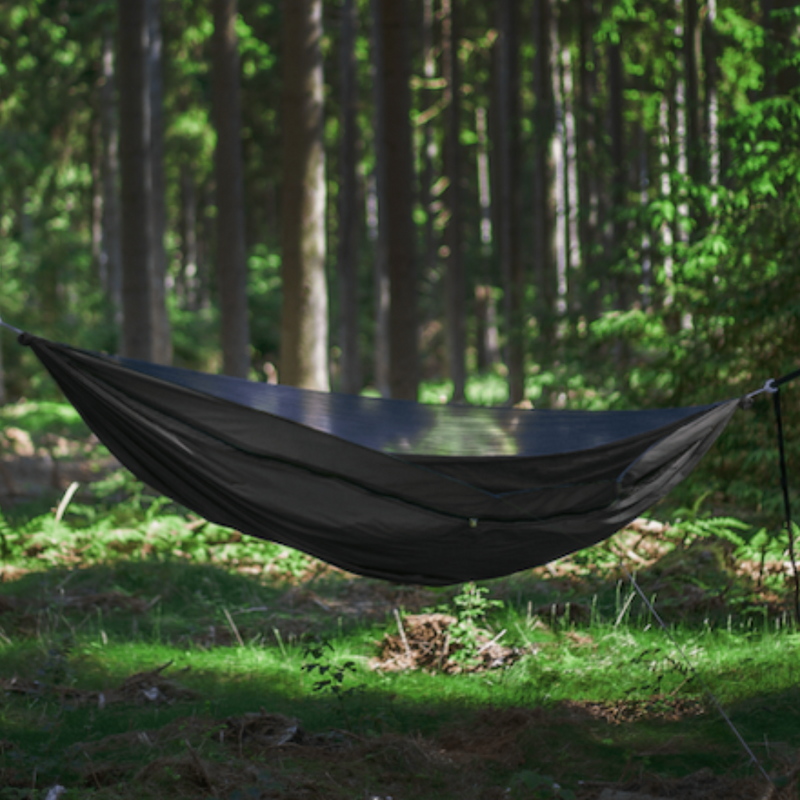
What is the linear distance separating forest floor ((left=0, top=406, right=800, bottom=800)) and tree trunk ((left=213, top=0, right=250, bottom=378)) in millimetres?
2993

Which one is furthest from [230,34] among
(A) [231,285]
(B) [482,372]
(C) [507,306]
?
(B) [482,372]

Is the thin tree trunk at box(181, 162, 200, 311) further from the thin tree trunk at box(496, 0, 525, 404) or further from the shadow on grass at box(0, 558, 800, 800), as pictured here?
the shadow on grass at box(0, 558, 800, 800)

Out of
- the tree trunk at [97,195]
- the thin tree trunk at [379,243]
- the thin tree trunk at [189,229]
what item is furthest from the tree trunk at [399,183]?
the thin tree trunk at [189,229]

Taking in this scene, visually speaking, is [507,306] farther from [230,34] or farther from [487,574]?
[487,574]

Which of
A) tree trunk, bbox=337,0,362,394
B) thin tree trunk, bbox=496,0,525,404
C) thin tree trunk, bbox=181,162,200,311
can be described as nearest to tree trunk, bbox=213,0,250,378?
tree trunk, bbox=337,0,362,394

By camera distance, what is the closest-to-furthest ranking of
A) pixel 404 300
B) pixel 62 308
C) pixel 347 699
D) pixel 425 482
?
1. pixel 425 482
2. pixel 347 699
3. pixel 404 300
4. pixel 62 308

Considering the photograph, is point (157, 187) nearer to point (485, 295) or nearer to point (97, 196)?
point (485, 295)

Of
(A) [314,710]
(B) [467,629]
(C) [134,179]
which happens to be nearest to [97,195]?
(C) [134,179]

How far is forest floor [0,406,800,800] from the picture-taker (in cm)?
273

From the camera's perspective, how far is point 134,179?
6.98 m

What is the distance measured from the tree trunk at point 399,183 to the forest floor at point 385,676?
246 cm

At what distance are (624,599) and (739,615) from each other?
0.55 metres

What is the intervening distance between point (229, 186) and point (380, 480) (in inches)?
224

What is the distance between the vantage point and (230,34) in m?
8.08
